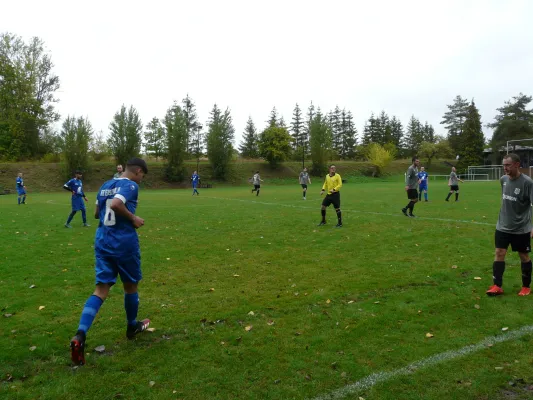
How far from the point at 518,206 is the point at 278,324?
13.8 feet

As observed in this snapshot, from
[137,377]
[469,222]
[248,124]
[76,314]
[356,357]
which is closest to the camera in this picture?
[137,377]

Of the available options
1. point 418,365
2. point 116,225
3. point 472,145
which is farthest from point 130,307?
point 472,145

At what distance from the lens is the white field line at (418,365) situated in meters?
3.55

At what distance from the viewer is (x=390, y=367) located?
3.96 meters

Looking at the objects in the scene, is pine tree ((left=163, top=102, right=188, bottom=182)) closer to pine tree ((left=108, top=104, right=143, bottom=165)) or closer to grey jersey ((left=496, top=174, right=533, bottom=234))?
pine tree ((left=108, top=104, right=143, bottom=165))

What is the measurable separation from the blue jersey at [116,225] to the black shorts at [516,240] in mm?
5527

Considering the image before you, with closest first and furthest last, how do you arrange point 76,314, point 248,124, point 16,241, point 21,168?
point 76,314, point 16,241, point 21,168, point 248,124

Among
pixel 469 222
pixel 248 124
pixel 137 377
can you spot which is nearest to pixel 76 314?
pixel 137 377

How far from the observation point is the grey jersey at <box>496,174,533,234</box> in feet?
20.1

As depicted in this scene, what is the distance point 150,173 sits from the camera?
55.6 meters

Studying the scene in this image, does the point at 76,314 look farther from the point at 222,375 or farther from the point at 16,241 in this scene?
the point at 16,241

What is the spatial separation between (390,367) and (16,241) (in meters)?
11.0

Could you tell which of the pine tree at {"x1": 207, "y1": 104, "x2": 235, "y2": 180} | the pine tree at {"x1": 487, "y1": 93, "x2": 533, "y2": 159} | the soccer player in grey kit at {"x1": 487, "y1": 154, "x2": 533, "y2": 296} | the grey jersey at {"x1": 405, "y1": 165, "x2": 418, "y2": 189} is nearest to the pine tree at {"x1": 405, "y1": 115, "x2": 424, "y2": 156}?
the pine tree at {"x1": 487, "y1": 93, "x2": 533, "y2": 159}

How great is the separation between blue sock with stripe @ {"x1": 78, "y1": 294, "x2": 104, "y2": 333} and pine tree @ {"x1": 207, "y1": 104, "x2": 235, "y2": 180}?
53.2 metres
